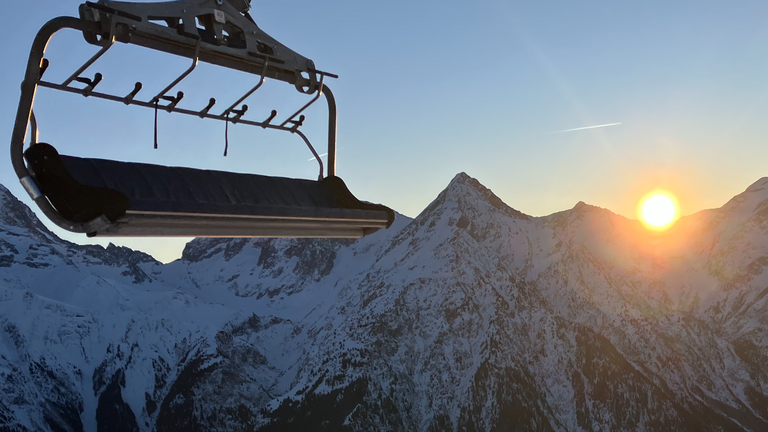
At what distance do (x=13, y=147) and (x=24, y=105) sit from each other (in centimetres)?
34


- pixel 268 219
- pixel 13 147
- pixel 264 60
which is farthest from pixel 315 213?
pixel 13 147

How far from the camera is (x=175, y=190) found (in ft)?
22.4

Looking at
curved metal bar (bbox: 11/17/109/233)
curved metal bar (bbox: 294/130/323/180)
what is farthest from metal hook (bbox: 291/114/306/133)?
Answer: curved metal bar (bbox: 11/17/109/233)

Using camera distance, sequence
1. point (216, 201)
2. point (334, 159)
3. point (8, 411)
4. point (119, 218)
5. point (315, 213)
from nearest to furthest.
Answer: point (119, 218)
point (216, 201)
point (315, 213)
point (334, 159)
point (8, 411)

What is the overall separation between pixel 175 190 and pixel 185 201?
252 mm

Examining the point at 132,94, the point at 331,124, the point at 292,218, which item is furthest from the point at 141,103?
the point at 331,124

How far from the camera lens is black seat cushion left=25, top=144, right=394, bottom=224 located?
6.41 m

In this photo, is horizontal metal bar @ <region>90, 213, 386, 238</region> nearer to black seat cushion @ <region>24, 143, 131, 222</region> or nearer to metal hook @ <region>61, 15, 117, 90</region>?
black seat cushion @ <region>24, 143, 131, 222</region>

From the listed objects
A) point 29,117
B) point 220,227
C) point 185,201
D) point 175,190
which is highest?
point 29,117

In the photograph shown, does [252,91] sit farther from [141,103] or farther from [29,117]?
[29,117]

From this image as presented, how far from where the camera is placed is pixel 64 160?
668cm

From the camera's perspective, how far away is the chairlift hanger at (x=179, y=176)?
641cm

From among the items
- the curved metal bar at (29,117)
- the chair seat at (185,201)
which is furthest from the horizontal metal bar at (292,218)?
the curved metal bar at (29,117)

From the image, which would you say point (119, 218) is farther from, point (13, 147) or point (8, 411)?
point (8, 411)
